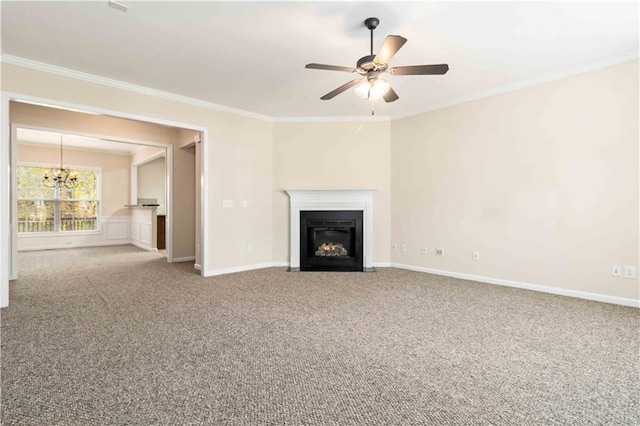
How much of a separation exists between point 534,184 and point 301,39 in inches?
134

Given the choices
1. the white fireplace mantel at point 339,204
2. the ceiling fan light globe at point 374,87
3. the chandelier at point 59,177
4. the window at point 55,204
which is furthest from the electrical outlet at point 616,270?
the window at point 55,204

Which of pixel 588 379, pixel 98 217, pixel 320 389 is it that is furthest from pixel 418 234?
pixel 98 217

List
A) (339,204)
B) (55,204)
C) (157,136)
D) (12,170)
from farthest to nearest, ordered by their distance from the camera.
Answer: (55,204)
(157,136)
(339,204)
(12,170)

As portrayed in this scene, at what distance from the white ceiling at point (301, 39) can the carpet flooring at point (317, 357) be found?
8.87ft

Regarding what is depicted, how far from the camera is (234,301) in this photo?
356 cm

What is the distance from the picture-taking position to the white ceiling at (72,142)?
6918 millimetres

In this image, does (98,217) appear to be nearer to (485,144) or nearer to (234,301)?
(234,301)

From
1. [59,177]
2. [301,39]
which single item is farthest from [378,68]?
[59,177]

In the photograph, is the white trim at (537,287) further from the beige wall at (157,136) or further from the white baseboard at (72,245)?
the white baseboard at (72,245)

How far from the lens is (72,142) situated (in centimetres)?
764

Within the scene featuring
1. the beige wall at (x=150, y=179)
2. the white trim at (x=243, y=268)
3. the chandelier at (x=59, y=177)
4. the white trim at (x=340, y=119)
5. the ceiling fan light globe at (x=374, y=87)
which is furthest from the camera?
the beige wall at (x=150, y=179)

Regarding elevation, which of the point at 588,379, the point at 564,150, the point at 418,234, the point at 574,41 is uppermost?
the point at 574,41

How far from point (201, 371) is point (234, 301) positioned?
1.55 metres

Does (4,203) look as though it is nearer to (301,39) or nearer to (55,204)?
(301,39)
